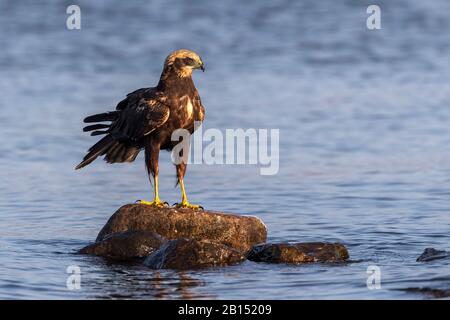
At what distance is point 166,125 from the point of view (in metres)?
12.7

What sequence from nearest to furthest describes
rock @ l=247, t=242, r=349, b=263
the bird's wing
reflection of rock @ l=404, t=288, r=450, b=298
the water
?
reflection of rock @ l=404, t=288, r=450, b=298 → the water → rock @ l=247, t=242, r=349, b=263 → the bird's wing

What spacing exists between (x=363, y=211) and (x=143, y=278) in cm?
423

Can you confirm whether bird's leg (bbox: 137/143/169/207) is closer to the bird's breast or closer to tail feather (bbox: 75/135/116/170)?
the bird's breast

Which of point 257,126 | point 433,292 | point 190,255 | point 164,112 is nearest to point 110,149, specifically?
point 164,112

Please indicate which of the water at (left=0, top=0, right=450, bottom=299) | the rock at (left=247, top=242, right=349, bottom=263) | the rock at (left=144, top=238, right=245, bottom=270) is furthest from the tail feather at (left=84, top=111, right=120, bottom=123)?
the rock at (left=247, top=242, right=349, bottom=263)

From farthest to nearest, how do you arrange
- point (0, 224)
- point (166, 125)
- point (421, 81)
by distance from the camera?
point (421, 81)
point (0, 224)
point (166, 125)

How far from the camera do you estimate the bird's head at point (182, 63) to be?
42.0ft

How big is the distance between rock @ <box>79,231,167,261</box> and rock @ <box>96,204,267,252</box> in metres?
0.23

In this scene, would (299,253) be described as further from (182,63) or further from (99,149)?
(99,149)

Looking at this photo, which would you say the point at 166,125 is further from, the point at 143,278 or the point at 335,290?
the point at 335,290

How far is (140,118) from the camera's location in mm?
12734

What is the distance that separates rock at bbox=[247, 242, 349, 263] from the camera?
11.9 metres

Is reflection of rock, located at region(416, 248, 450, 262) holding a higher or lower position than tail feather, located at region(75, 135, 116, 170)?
lower
